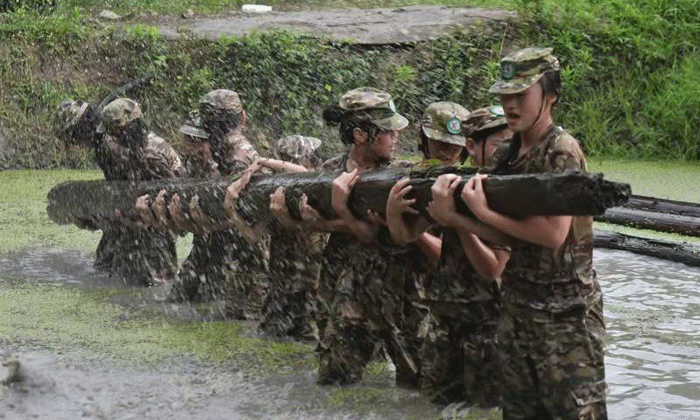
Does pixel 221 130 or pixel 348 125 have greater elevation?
pixel 348 125

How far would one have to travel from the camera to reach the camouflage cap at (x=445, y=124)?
582 cm

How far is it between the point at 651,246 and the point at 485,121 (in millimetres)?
4247

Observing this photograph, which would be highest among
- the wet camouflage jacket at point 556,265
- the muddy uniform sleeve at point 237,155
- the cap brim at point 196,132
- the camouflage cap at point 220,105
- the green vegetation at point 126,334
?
the wet camouflage jacket at point 556,265

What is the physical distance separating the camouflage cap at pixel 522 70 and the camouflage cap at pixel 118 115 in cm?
469

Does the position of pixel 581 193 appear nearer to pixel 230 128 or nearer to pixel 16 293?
pixel 230 128

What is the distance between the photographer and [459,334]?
5266mm

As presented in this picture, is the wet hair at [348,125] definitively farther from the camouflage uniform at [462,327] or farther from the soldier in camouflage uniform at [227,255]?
the soldier in camouflage uniform at [227,255]

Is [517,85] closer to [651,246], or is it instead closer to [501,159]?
[501,159]

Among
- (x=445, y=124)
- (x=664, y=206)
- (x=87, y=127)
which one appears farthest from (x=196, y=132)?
(x=664, y=206)

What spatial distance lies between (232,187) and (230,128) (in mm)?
1032

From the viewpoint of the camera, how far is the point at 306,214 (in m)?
6.05

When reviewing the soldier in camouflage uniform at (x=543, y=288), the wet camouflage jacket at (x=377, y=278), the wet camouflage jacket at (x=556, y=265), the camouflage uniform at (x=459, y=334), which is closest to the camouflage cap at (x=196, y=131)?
the wet camouflage jacket at (x=377, y=278)

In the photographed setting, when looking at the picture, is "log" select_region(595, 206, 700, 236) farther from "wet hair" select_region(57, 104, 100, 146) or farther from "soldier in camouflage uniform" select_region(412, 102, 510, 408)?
"soldier in camouflage uniform" select_region(412, 102, 510, 408)

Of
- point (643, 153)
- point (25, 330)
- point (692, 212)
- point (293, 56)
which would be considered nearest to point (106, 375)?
point (25, 330)
